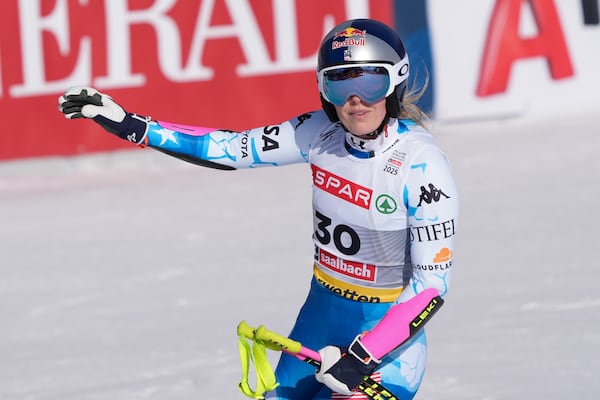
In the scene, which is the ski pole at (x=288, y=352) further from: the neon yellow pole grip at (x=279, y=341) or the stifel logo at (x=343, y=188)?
the stifel logo at (x=343, y=188)

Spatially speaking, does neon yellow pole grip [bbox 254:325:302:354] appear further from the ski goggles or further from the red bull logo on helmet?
the red bull logo on helmet

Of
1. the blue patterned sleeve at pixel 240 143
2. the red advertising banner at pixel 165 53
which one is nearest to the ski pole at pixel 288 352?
the blue patterned sleeve at pixel 240 143

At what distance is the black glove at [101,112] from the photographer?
410cm

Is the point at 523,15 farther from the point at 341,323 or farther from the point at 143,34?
the point at 341,323

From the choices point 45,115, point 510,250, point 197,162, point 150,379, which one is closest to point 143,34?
point 45,115

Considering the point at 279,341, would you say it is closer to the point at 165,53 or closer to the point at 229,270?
the point at 229,270

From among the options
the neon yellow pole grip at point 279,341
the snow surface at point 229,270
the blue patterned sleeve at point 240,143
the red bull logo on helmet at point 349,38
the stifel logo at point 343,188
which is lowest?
the snow surface at point 229,270

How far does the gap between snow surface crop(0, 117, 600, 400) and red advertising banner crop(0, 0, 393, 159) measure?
1.85 feet

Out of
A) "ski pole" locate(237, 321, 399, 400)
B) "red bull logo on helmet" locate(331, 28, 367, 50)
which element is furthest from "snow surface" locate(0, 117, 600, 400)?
"red bull logo on helmet" locate(331, 28, 367, 50)

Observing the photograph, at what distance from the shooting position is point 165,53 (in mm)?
10172

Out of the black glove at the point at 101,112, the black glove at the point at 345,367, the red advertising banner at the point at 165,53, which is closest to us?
the black glove at the point at 345,367

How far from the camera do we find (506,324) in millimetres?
6598

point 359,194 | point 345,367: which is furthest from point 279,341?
point 359,194

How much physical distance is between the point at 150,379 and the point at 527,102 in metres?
5.34
